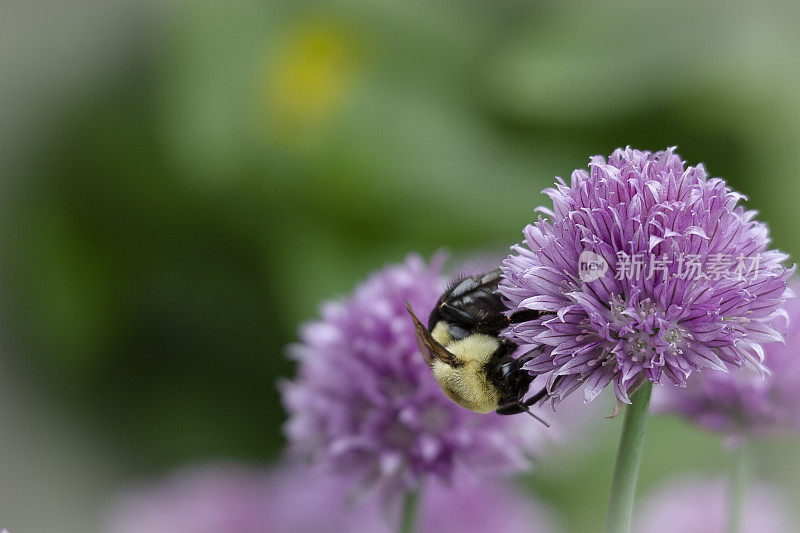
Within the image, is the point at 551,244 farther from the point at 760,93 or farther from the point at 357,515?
the point at 760,93

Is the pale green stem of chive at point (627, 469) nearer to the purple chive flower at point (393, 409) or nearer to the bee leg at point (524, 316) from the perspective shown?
the bee leg at point (524, 316)

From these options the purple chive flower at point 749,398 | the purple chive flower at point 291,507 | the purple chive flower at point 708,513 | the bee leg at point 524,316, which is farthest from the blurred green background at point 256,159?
the bee leg at point 524,316

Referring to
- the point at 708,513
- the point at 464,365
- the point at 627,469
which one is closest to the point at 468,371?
the point at 464,365

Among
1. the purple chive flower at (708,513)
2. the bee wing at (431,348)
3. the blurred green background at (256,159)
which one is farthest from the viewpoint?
the blurred green background at (256,159)

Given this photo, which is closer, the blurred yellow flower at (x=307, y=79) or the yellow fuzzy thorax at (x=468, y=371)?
the yellow fuzzy thorax at (x=468, y=371)

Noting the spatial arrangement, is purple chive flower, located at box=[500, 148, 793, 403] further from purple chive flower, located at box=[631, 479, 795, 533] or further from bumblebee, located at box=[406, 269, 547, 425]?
purple chive flower, located at box=[631, 479, 795, 533]

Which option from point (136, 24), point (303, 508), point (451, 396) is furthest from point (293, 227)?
point (451, 396)

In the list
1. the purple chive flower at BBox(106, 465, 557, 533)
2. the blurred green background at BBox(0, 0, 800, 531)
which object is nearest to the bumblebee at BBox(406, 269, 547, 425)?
the purple chive flower at BBox(106, 465, 557, 533)
